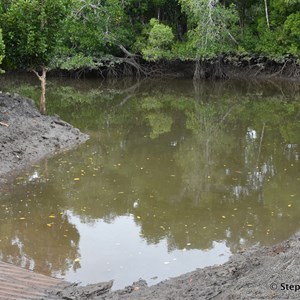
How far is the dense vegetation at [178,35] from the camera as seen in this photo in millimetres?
30125

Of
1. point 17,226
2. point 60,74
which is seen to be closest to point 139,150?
point 17,226

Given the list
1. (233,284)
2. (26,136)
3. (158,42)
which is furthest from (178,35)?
(233,284)

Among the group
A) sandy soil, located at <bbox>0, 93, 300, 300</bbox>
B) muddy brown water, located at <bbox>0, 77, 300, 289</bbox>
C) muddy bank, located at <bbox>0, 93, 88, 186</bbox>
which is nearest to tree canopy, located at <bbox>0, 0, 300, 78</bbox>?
muddy brown water, located at <bbox>0, 77, 300, 289</bbox>

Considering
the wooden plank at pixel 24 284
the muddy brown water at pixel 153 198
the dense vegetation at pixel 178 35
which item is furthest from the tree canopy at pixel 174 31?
the wooden plank at pixel 24 284

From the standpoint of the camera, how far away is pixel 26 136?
13648 mm

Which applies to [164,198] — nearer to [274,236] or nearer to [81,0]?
[274,236]

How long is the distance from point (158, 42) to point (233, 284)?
2672cm

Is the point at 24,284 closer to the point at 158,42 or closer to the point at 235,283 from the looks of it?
the point at 235,283

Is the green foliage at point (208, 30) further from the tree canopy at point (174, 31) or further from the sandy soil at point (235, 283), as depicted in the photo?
the sandy soil at point (235, 283)

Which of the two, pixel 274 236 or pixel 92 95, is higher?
pixel 92 95

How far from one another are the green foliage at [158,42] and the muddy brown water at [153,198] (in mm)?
12258

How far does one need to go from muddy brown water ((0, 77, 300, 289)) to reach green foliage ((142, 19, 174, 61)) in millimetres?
12258

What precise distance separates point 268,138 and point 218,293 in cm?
1096

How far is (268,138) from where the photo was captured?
53.2ft
